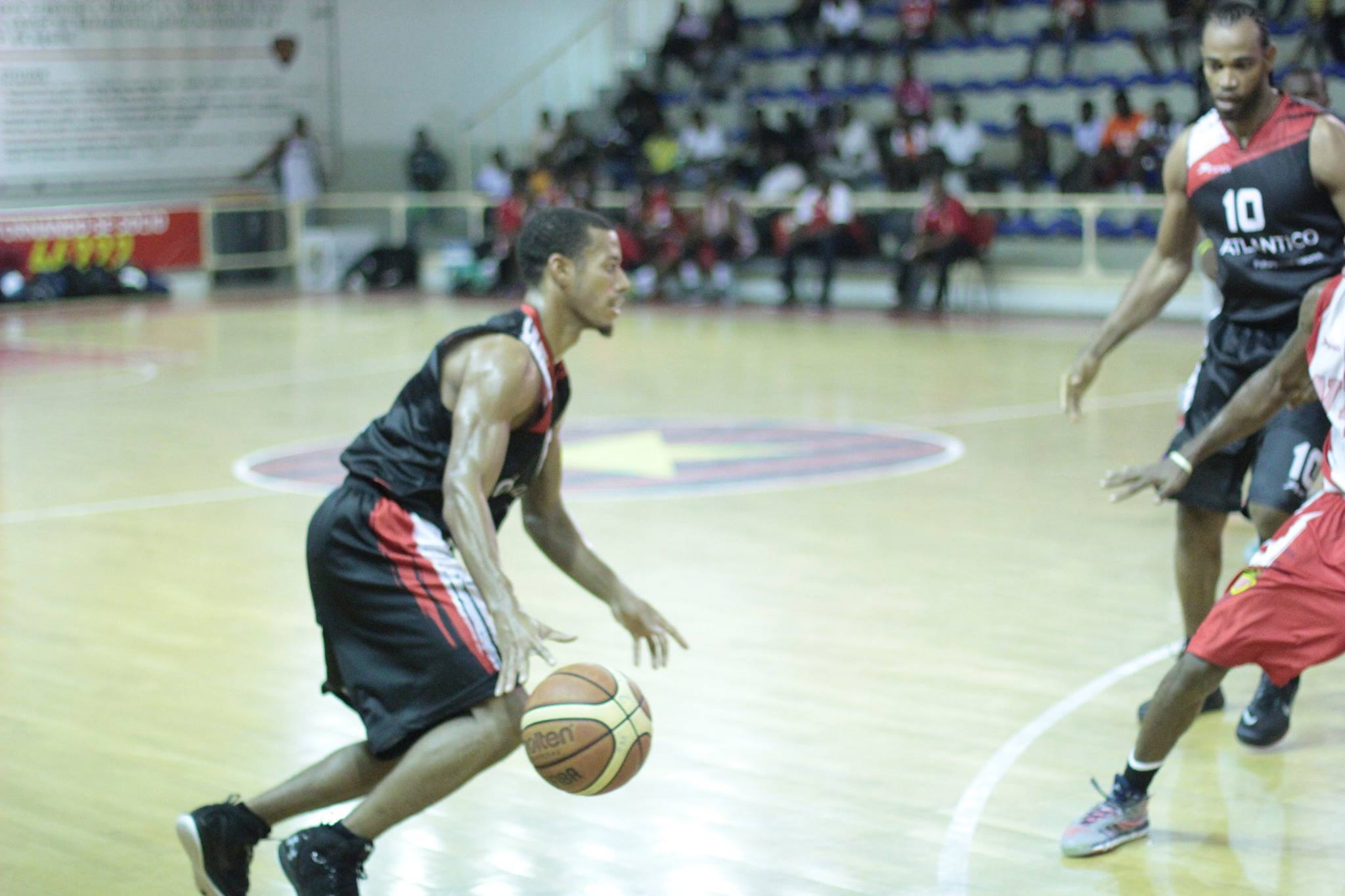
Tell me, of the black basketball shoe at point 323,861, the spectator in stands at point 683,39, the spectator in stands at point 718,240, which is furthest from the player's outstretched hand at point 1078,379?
the spectator in stands at point 683,39

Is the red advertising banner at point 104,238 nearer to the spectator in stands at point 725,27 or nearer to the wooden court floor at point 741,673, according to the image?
the spectator in stands at point 725,27

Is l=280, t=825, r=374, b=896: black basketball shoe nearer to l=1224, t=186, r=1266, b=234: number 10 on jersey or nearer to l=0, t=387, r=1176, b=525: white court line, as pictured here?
l=1224, t=186, r=1266, b=234: number 10 on jersey

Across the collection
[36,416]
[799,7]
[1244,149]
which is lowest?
[36,416]

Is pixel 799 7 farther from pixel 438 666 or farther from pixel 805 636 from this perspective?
pixel 438 666

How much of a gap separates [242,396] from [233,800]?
9.06 m

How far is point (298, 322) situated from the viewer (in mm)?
A: 18094

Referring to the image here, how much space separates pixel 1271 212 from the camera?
15.7 ft

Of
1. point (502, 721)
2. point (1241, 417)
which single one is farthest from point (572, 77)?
point (502, 721)

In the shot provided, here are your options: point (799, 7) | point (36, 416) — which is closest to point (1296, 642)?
point (36, 416)

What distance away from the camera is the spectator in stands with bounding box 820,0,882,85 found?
20.5 meters

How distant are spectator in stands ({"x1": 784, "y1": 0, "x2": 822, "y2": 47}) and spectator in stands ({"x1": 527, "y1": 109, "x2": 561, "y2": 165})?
3162 millimetres

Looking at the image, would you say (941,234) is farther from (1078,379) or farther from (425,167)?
(1078,379)

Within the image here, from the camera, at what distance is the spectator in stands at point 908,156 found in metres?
18.2

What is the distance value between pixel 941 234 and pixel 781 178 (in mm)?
2710
